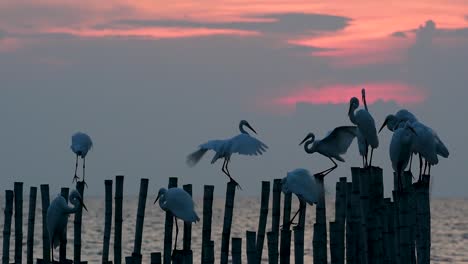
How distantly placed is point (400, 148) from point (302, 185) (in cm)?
157

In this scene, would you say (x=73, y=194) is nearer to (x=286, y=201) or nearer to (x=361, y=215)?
(x=286, y=201)

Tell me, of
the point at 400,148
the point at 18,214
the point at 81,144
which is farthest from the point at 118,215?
the point at 81,144

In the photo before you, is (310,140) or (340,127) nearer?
(340,127)

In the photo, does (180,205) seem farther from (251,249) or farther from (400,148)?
(400,148)

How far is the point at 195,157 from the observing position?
17.7 metres

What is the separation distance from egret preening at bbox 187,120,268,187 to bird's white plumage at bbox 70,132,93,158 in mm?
4693

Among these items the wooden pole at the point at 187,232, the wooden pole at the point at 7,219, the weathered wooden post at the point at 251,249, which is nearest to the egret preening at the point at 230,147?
the wooden pole at the point at 187,232

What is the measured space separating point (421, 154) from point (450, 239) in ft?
158

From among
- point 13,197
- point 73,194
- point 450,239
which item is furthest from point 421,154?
point 450,239

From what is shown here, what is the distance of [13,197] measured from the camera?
17891 mm

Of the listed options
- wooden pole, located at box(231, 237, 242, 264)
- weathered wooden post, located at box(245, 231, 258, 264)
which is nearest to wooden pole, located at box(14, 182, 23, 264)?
weathered wooden post, located at box(245, 231, 258, 264)

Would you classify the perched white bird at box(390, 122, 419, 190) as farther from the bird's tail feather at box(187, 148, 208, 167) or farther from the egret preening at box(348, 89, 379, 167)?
the bird's tail feather at box(187, 148, 208, 167)

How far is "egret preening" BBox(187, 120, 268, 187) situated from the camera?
57.5ft

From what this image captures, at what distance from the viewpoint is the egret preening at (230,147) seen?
17516mm
